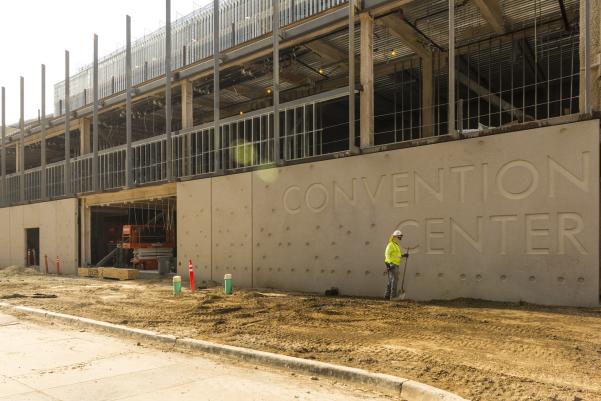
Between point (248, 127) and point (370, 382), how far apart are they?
555 inches

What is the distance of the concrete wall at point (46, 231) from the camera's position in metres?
25.8

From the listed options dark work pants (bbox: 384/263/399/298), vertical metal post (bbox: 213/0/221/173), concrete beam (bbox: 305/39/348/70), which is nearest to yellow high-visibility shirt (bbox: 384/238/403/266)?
dark work pants (bbox: 384/263/399/298)

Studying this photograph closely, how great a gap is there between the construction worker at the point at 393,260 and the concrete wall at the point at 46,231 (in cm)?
1912

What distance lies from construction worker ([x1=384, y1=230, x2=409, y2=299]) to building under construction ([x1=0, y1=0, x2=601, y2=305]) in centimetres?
64

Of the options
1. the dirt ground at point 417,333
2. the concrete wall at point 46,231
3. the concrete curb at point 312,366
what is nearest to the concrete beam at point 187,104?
the concrete wall at point 46,231

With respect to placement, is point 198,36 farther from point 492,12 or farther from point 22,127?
point 22,127

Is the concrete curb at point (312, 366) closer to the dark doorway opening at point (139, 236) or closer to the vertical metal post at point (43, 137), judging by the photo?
the dark doorway opening at point (139, 236)

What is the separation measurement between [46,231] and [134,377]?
24.5 m

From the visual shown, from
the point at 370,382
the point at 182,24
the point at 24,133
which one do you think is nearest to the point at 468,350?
the point at 370,382

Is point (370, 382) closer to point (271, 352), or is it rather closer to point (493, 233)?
point (271, 352)

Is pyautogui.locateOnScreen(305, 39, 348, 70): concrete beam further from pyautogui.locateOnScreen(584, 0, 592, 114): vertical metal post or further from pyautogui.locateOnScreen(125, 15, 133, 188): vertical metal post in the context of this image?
pyautogui.locateOnScreen(125, 15, 133, 188): vertical metal post

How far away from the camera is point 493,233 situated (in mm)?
11266

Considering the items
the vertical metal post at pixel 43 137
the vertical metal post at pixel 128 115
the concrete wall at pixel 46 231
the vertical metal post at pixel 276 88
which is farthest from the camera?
the vertical metal post at pixel 43 137

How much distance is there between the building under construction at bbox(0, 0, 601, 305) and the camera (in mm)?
10797
